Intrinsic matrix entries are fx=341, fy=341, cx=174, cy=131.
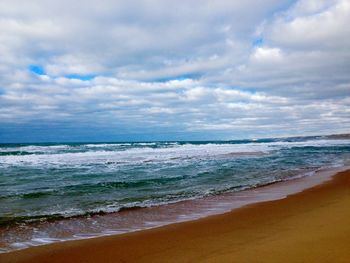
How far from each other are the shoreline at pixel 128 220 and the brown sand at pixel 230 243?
1.37 ft

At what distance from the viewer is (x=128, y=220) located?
7480mm

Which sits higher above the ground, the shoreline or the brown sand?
the brown sand

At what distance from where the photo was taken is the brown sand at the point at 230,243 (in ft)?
14.4

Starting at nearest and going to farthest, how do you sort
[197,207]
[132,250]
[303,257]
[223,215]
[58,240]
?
[303,257], [132,250], [58,240], [223,215], [197,207]

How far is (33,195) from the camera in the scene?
10.6 m

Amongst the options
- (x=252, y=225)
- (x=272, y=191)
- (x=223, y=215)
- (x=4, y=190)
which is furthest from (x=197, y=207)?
(x=4, y=190)

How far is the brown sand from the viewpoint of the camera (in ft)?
14.4

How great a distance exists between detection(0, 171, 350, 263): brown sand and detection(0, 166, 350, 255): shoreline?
16.4 inches

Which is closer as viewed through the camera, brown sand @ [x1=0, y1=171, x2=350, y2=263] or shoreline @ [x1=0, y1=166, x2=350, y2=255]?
brown sand @ [x1=0, y1=171, x2=350, y2=263]

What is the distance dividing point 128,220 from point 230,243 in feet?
9.99

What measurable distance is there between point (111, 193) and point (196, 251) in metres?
6.91

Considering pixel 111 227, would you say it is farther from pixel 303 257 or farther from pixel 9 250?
pixel 303 257

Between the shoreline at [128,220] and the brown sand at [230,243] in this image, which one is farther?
the shoreline at [128,220]

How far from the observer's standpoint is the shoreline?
6.11 metres
